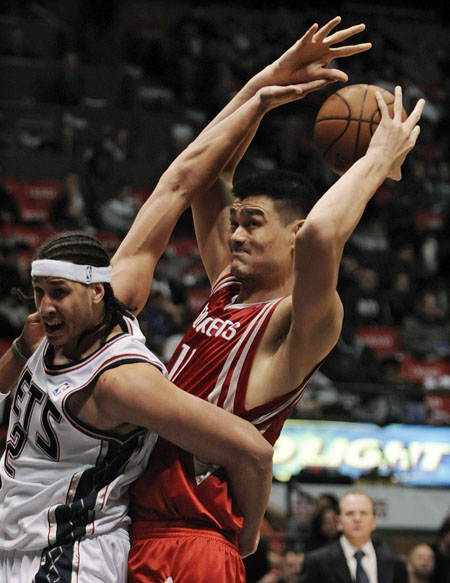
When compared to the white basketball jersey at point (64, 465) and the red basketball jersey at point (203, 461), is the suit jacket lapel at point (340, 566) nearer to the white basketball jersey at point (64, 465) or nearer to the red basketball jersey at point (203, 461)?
the red basketball jersey at point (203, 461)

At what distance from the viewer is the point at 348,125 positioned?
A: 144 inches

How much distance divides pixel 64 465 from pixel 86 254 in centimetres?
68

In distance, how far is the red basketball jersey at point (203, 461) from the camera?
Answer: 310 centimetres

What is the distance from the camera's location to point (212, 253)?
3.90m

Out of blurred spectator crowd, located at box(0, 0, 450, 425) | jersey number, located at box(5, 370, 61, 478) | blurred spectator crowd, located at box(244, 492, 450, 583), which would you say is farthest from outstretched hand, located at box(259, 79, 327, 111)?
blurred spectator crowd, located at box(0, 0, 450, 425)

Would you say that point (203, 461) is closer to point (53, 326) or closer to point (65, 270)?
point (53, 326)

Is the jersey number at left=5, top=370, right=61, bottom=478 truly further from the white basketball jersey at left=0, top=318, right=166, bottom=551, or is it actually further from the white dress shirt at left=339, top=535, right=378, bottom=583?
the white dress shirt at left=339, top=535, right=378, bottom=583

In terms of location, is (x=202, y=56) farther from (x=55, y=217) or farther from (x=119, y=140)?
(x=55, y=217)

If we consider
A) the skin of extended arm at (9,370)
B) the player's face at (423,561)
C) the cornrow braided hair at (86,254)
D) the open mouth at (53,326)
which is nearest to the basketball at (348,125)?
the cornrow braided hair at (86,254)

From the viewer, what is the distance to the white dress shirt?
6.61m

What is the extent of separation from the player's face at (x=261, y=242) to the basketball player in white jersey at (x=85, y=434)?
50 centimetres

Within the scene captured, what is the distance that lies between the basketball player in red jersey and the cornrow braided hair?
0.37 metres

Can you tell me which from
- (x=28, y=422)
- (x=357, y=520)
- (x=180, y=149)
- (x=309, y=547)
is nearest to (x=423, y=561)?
(x=309, y=547)

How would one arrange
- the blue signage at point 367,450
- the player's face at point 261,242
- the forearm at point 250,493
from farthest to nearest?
the blue signage at point 367,450 < the player's face at point 261,242 < the forearm at point 250,493
